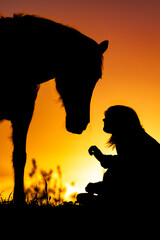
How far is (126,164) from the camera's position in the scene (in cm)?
362

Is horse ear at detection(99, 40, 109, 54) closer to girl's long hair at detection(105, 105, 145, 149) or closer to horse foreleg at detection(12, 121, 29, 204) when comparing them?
girl's long hair at detection(105, 105, 145, 149)

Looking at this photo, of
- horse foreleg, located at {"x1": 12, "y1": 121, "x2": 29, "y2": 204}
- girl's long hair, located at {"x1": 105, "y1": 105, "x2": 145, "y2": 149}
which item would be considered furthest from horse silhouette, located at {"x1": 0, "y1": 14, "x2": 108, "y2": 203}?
girl's long hair, located at {"x1": 105, "y1": 105, "x2": 145, "y2": 149}

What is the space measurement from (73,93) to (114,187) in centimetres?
186

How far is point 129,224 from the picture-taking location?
2.97m

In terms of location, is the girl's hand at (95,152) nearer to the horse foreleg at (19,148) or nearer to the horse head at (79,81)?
the horse head at (79,81)

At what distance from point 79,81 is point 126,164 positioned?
177 centimetres

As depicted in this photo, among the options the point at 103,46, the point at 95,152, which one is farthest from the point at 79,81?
the point at 95,152

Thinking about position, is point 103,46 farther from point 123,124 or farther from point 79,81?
point 123,124

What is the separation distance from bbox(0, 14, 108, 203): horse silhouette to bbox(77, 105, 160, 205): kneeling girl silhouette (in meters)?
0.84

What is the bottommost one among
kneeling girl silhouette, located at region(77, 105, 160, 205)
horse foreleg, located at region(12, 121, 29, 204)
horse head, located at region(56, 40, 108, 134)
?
kneeling girl silhouette, located at region(77, 105, 160, 205)

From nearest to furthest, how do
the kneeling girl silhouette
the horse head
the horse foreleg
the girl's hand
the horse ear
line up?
the kneeling girl silhouette
the girl's hand
the horse head
the horse ear
the horse foreleg

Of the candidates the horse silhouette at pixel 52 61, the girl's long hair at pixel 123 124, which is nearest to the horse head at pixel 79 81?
the horse silhouette at pixel 52 61

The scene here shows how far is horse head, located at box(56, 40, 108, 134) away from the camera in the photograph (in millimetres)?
4863

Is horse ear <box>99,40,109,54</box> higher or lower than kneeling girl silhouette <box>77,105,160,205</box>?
higher
